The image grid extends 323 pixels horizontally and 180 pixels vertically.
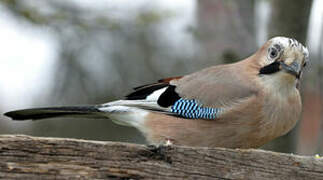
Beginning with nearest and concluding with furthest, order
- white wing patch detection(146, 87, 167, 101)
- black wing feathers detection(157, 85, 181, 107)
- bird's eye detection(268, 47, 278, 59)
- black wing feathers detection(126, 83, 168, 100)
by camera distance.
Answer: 1. bird's eye detection(268, 47, 278, 59)
2. black wing feathers detection(157, 85, 181, 107)
3. white wing patch detection(146, 87, 167, 101)
4. black wing feathers detection(126, 83, 168, 100)

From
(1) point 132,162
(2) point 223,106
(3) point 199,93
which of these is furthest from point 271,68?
(1) point 132,162

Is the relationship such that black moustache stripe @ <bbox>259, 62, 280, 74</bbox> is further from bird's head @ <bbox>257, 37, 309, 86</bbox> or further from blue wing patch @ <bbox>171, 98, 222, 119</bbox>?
blue wing patch @ <bbox>171, 98, 222, 119</bbox>

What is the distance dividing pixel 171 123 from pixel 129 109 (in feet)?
1.54

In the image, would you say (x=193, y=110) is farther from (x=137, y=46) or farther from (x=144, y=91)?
(x=137, y=46)

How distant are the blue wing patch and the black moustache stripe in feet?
1.43

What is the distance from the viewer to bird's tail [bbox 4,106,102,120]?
140 inches

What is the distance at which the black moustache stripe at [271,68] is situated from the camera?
3.88 meters

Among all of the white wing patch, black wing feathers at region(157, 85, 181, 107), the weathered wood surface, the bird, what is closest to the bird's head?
the bird

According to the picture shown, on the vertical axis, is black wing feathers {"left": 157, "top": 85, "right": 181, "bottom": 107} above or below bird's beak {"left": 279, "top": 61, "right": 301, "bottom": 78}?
below

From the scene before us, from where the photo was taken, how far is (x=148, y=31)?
8.34m

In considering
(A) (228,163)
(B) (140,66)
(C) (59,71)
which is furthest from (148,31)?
(A) (228,163)

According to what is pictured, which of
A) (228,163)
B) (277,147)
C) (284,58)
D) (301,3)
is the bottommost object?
(277,147)

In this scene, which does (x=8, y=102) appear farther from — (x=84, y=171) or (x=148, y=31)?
(x=84, y=171)

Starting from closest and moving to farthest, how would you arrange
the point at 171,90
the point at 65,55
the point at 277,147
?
1. the point at 171,90
2. the point at 277,147
3. the point at 65,55
